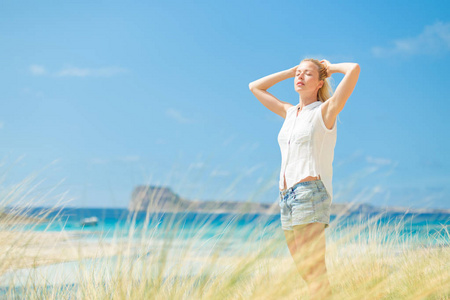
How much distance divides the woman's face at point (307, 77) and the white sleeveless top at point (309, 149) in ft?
0.49

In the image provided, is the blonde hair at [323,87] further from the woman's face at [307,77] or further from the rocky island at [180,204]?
the rocky island at [180,204]

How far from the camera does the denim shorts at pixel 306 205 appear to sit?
2062 millimetres

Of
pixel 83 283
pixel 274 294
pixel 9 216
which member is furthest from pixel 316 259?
pixel 9 216

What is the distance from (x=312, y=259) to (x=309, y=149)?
0.62 metres

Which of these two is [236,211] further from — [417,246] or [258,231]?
[417,246]

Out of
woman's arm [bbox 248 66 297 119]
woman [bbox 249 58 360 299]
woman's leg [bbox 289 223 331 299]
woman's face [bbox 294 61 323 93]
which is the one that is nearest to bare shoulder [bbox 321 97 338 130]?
woman [bbox 249 58 360 299]

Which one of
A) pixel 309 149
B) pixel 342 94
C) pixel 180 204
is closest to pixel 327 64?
pixel 342 94

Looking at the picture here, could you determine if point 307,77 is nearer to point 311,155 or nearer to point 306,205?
point 311,155

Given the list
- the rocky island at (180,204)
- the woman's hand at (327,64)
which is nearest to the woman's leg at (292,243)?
the rocky island at (180,204)

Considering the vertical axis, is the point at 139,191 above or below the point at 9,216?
above

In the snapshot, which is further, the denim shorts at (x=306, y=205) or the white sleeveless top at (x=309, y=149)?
the white sleeveless top at (x=309, y=149)

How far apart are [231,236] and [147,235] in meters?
0.45

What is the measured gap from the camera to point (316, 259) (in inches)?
72.8

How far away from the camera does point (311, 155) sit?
220cm
